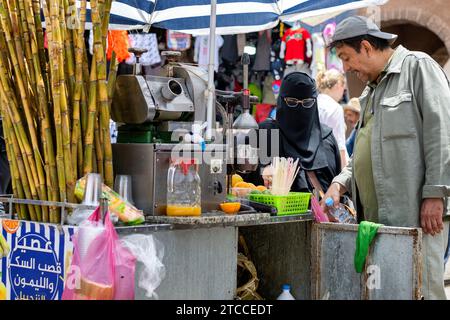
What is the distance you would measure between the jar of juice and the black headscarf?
1.80 m

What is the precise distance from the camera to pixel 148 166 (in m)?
3.40

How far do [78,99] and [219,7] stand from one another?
2.47 meters

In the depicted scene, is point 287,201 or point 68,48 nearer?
point 68,48

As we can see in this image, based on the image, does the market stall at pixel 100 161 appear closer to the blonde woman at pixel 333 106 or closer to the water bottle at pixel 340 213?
the water bottle at pixel 340 213

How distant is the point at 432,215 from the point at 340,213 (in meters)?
0.67

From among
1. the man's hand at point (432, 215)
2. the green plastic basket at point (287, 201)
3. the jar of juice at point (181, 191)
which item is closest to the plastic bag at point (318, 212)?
the green plastic basket at point (287, 201)

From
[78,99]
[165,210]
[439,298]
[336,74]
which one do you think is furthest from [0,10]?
[336,74]

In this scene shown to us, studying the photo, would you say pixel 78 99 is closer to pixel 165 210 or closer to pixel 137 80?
pixel 137 80

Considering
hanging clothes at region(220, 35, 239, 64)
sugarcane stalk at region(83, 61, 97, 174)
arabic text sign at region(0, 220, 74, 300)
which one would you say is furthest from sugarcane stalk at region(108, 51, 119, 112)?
hanging clothes at region(220, 35, 239, 64)

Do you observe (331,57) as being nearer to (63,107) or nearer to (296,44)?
(296,44)

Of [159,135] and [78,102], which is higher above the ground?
[78,102]

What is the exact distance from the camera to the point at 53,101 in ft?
10.9

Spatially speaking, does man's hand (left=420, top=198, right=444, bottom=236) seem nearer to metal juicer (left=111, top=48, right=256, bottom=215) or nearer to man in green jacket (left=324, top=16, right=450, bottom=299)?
man in green jacket (left=324, top=16, right=450, bottom=299)

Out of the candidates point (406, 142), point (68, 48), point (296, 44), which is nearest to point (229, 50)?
point (296, 44)
